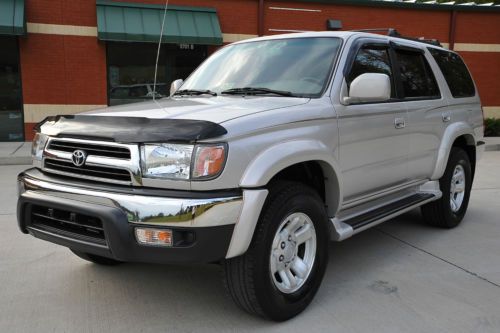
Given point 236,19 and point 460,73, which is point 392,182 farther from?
point 236,19

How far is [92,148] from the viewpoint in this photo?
3025 mm

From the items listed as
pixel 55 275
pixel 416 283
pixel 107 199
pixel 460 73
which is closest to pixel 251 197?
pixel 107 199

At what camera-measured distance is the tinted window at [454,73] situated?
539 cm

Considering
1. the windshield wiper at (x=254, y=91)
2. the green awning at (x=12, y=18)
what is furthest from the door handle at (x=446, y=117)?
the green awning at (x=12, y=18)

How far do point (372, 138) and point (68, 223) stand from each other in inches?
94.1

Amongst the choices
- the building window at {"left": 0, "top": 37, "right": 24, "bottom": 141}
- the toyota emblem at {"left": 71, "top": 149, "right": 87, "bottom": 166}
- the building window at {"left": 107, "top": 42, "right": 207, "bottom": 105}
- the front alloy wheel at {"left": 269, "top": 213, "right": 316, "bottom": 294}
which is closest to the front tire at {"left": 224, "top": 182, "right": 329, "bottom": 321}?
the front alloy wheel at {"left": 269, "top": 213, "right": 316, "bottom": 294}

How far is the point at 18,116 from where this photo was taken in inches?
519

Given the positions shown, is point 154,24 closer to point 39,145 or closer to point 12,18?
point 12,18

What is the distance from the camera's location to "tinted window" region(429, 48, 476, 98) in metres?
5.39

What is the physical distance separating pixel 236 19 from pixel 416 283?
11.7m

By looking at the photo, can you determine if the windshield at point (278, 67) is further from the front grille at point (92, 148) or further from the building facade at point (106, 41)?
the building facade at point (106, 41)

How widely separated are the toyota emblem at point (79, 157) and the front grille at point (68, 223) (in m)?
0.31

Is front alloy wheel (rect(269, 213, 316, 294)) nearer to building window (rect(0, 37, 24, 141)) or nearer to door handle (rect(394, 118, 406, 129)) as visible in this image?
door handle (rect(394, 118, 406, 129))

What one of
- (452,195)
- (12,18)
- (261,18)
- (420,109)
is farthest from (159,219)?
(261,18)
